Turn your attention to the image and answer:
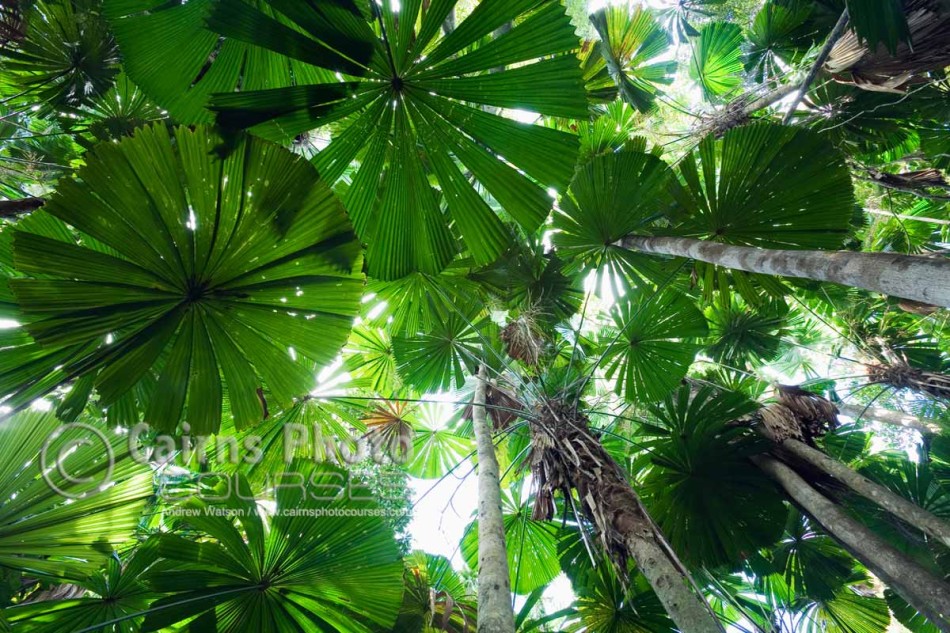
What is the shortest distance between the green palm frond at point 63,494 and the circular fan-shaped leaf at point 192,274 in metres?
0.42

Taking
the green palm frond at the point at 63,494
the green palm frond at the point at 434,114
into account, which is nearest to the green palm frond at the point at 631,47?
the green palm frond at the point at 434,114

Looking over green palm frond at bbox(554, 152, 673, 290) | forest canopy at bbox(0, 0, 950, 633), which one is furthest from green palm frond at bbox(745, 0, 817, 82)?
green palm frond at bbox(554, 152, 673, 290)

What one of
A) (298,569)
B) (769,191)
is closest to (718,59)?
(769,191)

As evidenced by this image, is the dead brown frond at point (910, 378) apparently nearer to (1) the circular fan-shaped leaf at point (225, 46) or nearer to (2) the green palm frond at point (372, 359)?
(2) the green palm frond at point (372, 359)

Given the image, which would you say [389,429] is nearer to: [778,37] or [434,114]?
[434,114]

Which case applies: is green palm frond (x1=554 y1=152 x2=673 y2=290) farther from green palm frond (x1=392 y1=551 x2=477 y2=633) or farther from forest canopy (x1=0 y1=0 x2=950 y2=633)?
green palm frond (x1=392 y1=551 x2=477 y2=633)

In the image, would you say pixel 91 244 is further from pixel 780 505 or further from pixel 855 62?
pixel 855 62

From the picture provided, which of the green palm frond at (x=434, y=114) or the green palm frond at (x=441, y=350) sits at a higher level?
the green palm frond at (x=441, y=350)

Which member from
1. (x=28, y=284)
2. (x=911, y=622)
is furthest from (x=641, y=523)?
(x=911, y=622)

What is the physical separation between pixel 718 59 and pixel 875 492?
4.30 metres

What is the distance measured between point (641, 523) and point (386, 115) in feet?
6.74

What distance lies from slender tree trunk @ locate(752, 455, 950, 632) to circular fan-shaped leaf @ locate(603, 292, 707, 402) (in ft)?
3.21

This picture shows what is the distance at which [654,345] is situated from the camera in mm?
2967

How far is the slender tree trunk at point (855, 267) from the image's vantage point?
120 centimetres
